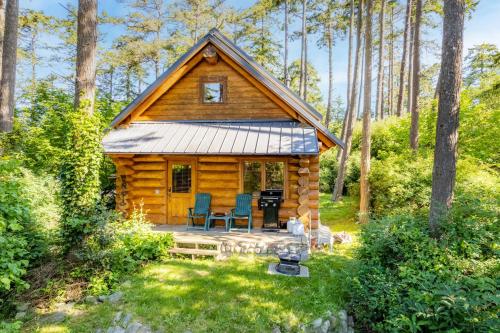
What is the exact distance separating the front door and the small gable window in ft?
8.14

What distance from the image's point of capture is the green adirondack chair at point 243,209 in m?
8.41

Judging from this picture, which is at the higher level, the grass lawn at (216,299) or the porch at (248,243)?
the porch at (248,243)

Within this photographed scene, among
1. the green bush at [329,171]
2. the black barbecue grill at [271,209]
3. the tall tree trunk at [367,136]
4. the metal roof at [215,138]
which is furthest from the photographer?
the green bush at [329,171]

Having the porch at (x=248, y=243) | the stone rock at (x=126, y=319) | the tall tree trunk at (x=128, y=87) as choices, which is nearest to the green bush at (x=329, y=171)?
the porch at (x=248, y=243)

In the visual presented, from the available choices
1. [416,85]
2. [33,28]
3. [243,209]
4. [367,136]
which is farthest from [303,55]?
[33,28]

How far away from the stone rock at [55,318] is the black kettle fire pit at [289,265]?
427cm

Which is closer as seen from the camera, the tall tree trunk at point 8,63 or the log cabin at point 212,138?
the log cabin at point 212,138

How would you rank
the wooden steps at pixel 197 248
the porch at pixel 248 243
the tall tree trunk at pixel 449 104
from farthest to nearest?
the porch at pixel 248 243
the wooden steps at pixel 197 248
the tall tree trunk at pixel 449 104

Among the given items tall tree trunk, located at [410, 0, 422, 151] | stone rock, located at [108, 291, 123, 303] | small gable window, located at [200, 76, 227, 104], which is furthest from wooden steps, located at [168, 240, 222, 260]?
tall tree trunk, located at [410, 0, 422, 151]

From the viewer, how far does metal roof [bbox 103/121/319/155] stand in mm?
8039

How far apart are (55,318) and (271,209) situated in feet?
18.5

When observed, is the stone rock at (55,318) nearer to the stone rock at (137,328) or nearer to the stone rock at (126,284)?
the stone rock at (126,284)

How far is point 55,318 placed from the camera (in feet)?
15.8

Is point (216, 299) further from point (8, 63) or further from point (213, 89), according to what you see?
point (8, 63)
